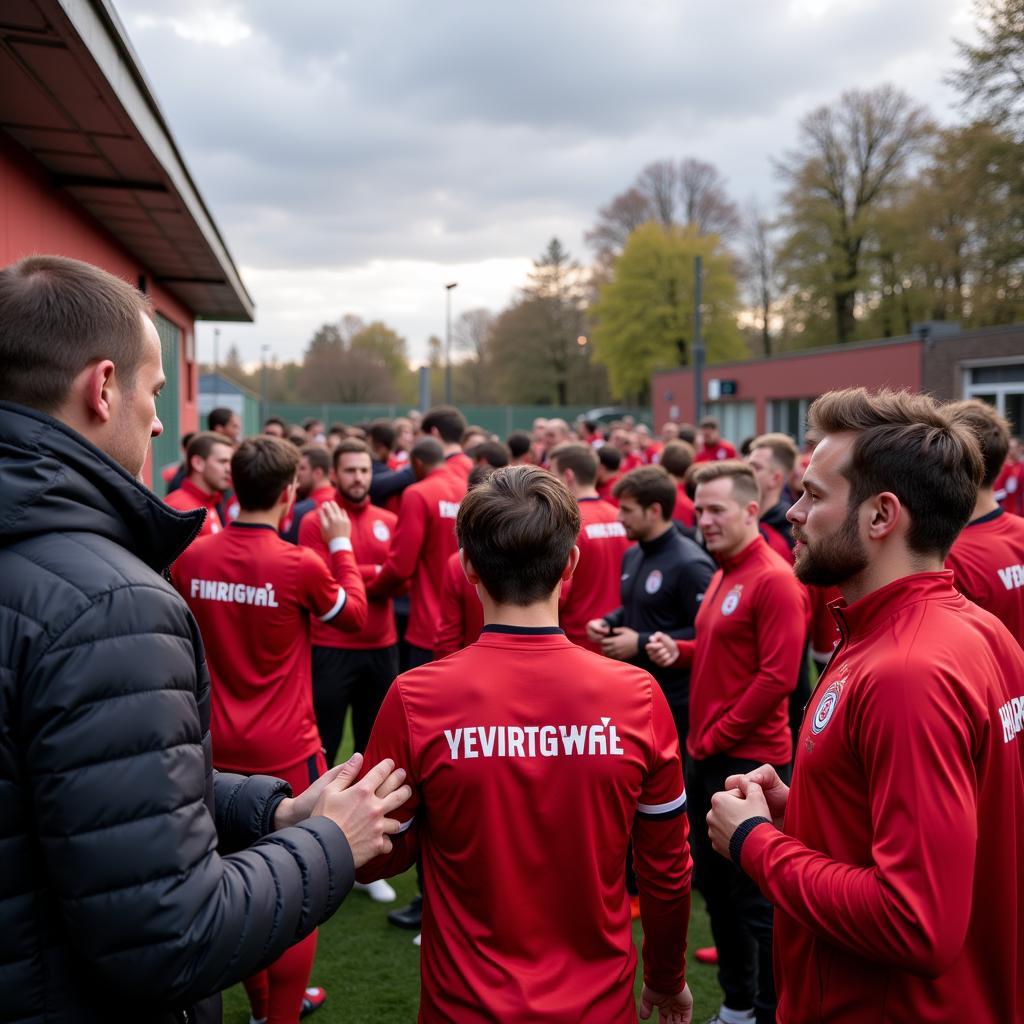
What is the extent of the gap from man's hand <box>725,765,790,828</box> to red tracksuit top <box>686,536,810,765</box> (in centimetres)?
149

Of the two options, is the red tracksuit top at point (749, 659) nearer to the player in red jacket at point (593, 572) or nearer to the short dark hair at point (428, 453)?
the player in red jacket at point (593, 572)

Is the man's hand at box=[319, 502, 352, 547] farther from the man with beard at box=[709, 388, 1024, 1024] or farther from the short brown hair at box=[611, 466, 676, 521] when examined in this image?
the man with beard at box=[709, 388, 1024, 1024]

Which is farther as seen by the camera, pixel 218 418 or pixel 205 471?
pixel 218 418

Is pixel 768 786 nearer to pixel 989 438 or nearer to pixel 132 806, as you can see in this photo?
pixel 132 806

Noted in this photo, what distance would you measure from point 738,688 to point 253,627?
84.1 inches

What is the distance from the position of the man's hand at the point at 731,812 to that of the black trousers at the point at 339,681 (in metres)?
3.60

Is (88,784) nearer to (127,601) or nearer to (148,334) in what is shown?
(127,601)

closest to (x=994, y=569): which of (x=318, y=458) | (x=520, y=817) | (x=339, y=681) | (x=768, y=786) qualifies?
(x=768, y=786)

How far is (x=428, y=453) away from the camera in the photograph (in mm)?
6352

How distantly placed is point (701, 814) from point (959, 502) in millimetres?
2780

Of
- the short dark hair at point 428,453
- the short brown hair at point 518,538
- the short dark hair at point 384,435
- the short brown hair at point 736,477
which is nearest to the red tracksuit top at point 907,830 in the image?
the short brown hair at point 518,538

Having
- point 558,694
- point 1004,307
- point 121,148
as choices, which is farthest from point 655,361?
point 558,694

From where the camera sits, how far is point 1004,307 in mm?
28344

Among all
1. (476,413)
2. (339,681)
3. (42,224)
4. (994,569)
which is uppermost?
(476,413)
